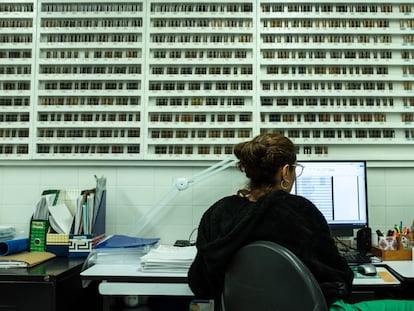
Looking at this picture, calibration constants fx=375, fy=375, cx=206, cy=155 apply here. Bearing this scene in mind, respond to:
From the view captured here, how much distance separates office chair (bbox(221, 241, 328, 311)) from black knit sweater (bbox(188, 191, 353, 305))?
55mm

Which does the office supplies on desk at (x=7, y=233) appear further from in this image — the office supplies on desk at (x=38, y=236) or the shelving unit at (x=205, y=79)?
the shelving unit at (x=205, y=79)

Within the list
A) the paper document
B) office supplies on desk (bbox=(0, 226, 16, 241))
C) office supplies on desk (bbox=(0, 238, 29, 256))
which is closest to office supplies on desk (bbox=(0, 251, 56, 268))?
office supplies on desk (bbox=(0, 238, 29, 256))

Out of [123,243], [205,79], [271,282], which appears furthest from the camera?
[205,79]

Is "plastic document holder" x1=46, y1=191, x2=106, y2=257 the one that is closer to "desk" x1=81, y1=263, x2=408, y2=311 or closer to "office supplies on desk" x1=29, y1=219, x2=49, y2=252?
"office supplies on desk" x1=29, y1=219, x2=49, y2=252

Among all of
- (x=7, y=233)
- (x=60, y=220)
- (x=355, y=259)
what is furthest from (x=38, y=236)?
(x=355, y=259)

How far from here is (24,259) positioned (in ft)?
5.57

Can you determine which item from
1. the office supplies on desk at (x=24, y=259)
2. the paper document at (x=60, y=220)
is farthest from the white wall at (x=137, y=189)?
the office supplies on desk at (x=24, y=259)

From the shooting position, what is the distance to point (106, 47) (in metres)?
2.31

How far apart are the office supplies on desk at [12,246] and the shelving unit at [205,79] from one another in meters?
0.55

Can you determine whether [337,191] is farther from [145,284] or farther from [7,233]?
[7,233]

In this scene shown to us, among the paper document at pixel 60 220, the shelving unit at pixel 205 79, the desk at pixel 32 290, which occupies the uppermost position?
the shelving unit at pixel 205 79

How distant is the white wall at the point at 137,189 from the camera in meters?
2.27

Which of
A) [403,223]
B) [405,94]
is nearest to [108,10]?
[405,94]

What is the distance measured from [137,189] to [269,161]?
3.90ft
